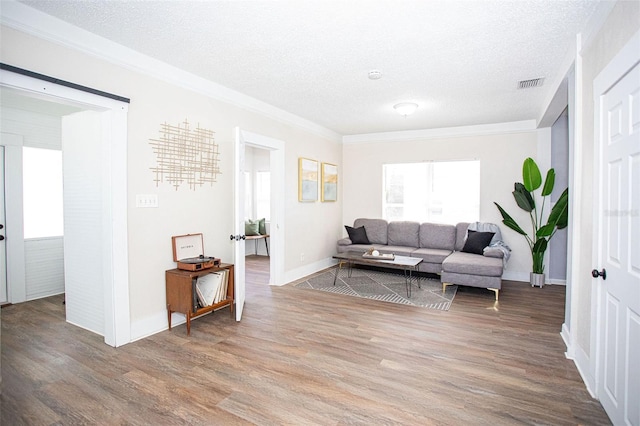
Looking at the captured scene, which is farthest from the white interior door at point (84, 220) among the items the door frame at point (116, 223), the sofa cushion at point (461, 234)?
the sofa cushion at point (461, 234)

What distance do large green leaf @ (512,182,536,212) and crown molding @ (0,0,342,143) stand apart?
13.3ft

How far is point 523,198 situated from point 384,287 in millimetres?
2562

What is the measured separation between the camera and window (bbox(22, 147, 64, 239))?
14.1 ft

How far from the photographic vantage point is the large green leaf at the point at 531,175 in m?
4.95

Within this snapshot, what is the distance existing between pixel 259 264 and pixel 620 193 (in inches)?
226

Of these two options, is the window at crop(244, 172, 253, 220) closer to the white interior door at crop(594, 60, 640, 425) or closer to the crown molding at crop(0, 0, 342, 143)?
the crown molding at crop(0, 0, 342, 143)

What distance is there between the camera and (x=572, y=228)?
276cm

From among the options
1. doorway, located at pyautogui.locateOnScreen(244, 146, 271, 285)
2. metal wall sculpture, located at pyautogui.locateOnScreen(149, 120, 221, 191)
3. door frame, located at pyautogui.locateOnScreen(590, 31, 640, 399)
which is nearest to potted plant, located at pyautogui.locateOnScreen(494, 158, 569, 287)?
door frame, located at pyautogui.locateOnScreen(590, 31, 640, 399)

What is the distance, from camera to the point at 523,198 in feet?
16.8

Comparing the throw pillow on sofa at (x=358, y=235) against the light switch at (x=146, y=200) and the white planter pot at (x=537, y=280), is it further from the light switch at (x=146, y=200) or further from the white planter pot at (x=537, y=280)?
the light switch at (x=146, y=200)

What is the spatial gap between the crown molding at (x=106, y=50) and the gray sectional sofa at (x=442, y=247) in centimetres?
313

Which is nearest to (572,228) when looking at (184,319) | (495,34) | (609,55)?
(609,55)

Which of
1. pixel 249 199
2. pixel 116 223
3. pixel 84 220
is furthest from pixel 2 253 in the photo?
pixel 249 199

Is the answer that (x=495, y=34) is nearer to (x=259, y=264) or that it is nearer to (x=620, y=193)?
(x=620, y=193)
